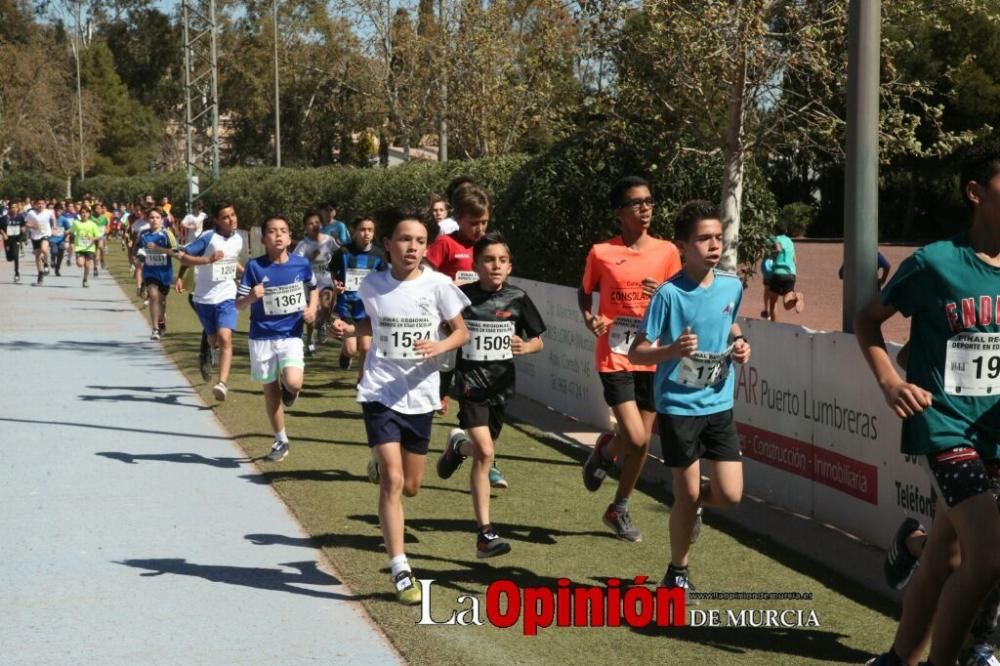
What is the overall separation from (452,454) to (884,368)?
4.24 meters

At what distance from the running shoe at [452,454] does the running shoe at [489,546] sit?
1186mm

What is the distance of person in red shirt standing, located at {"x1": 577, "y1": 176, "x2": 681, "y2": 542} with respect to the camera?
8.18m

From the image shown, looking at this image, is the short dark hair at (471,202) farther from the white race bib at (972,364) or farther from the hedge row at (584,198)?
the hedge row at (584,198)

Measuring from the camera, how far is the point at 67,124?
9950 cm

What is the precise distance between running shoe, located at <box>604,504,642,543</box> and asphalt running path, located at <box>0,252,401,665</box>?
5.31 feet

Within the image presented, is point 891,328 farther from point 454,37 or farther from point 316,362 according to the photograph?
point 454,37

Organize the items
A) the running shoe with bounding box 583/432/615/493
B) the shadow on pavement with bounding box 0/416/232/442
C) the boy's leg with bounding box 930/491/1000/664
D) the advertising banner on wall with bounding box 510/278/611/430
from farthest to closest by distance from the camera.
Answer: the advertising banner on wall with bounding box 510/278/611/430 < the shadow on pavement with bounding box 0/416/232/442 < the running shoe with bounding box 583/432/615/493 < the boy's leg with bounding box 930/491/1000/664

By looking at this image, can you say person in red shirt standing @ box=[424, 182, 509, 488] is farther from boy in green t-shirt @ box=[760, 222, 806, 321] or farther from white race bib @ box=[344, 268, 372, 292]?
boy in green t-shirt @ box=[760, 222, 806, 321]

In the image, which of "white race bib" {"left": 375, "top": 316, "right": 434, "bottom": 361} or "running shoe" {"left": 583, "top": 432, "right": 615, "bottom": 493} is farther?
"running shoe" {"left": 583, "top": 432, "right": 615, "bottom": 493}

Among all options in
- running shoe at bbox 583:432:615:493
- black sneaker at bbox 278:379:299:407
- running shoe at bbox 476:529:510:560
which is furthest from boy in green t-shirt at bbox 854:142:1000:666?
black sneaker at bbox 278:379:299:407

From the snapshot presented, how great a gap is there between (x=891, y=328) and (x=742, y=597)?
17.1 meters

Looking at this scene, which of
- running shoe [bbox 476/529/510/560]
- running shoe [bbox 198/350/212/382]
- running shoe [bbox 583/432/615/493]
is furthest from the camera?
running shoe [bbox 198/350/212/382]

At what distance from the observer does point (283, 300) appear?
11.0 meters

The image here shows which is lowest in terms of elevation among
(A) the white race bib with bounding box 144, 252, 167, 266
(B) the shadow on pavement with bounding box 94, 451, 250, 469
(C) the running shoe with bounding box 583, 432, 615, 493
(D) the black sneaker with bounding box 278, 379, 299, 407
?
(B) the shadow on pavement with bounding box 94, 451, 250, 469
